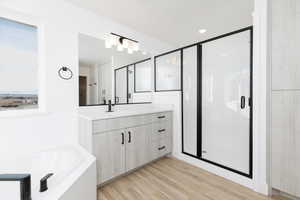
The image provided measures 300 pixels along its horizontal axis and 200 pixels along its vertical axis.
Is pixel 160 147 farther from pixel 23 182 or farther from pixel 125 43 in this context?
pixel 23 182

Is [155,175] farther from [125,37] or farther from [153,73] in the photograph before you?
[125,37]

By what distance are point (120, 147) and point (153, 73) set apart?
1769 mm

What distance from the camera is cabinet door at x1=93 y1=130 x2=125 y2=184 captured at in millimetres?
1787

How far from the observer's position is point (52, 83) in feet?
6.02

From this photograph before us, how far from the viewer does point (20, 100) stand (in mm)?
1643

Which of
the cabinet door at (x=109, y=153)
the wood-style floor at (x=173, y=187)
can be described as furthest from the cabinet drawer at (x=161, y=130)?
the cabinet door at (x=109, y=153)

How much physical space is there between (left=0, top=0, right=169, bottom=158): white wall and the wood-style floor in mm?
880

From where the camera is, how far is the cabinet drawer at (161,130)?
249cm

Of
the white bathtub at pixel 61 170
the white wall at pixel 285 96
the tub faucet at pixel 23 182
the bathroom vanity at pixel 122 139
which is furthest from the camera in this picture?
the bathroom vanity at pixel 122 139

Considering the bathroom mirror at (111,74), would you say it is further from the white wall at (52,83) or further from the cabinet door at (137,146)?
the cabinet door at (137,146)

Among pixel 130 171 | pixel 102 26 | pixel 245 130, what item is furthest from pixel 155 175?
pixel 102 26

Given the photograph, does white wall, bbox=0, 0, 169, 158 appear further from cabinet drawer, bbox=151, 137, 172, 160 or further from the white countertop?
cabinet drawer, bbox=151, 137, 172, 160

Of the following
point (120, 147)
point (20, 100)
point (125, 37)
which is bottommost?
point (120, 147)

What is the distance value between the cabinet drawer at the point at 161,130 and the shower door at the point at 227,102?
624 mm
